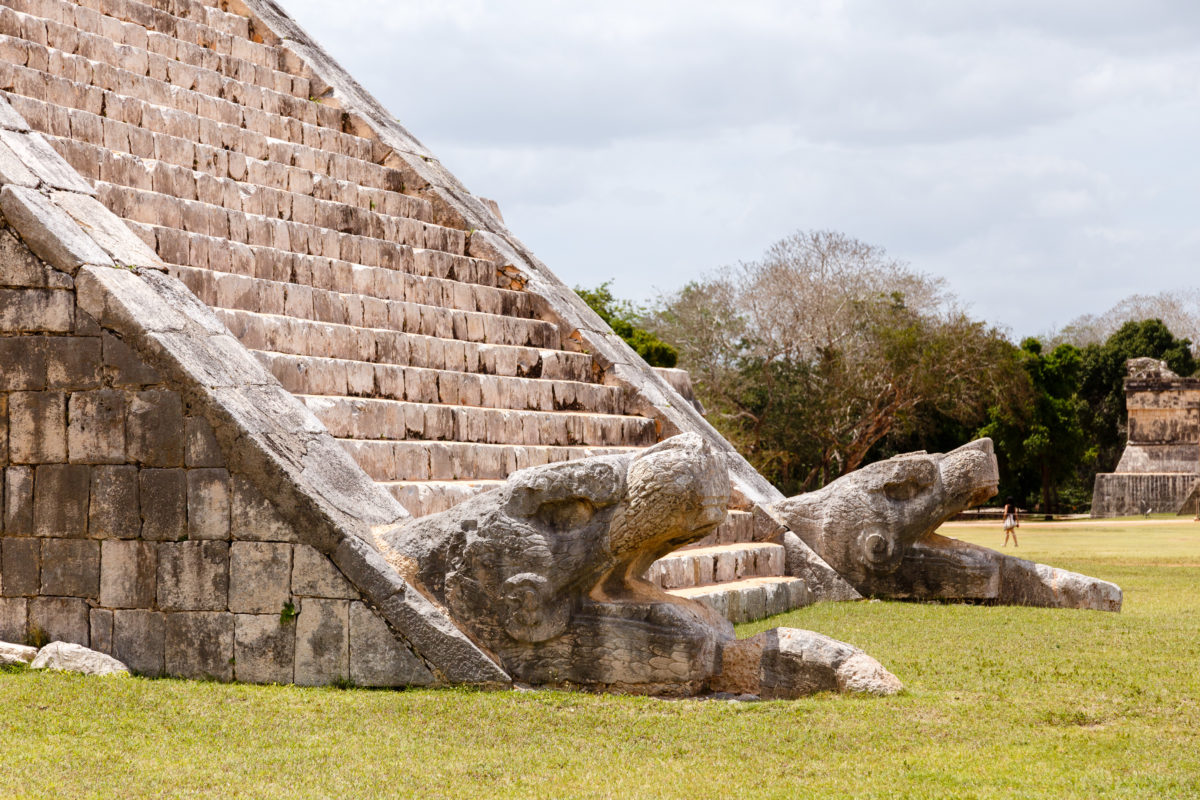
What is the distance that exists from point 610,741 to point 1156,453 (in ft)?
105

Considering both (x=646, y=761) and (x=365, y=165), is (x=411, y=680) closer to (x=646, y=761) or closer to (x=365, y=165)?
(x=646, y=761)

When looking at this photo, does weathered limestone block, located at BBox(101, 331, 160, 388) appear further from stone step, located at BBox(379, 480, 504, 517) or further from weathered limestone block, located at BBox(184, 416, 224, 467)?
stone step, located at BBox(379, 480, 504, 517)

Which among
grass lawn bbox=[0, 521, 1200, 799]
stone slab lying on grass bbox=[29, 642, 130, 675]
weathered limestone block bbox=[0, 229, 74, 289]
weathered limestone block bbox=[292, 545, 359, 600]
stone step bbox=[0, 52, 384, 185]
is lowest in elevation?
grass lawn bbox=[0, 521, 1200, 799]

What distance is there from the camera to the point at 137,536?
5961 millimetres

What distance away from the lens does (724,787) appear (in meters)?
4.10

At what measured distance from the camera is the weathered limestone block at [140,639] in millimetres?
5875

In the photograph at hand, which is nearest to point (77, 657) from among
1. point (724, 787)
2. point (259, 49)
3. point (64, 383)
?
point (64, 383)

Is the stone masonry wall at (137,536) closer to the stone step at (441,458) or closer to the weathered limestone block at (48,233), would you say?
the weathered limestone block at (48,233)

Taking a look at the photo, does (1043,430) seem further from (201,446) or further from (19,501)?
(19,501)

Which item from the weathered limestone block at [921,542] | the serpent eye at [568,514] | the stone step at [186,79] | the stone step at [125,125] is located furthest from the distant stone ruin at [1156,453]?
the serpent eye at [568,514]

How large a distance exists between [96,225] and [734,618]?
4567 millimetres

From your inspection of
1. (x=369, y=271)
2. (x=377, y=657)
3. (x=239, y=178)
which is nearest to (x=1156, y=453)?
(x=369, y=271)

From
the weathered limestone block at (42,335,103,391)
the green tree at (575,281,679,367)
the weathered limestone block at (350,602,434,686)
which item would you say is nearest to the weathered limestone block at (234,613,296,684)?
the weathered limestone block at (350,602,434,686)

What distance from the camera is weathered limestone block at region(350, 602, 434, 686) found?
557 centimetres
